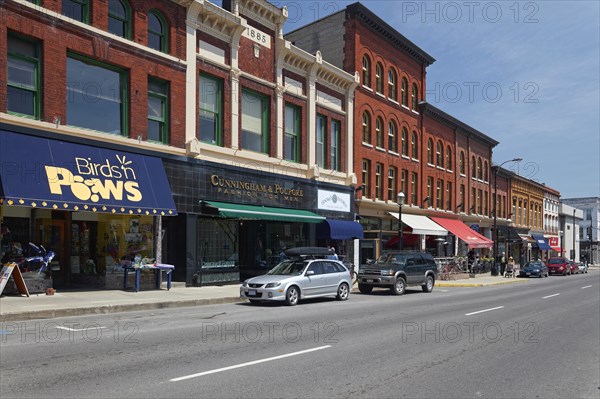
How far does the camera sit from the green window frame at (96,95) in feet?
60.2

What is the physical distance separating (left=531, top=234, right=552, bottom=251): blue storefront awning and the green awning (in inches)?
1850

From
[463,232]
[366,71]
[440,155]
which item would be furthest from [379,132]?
[463,232]

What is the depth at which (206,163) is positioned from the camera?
877 inches

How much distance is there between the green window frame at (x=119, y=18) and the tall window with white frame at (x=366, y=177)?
59.1ft

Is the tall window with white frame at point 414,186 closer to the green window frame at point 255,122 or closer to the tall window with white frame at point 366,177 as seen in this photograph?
the tall window with white frame at point 366,177

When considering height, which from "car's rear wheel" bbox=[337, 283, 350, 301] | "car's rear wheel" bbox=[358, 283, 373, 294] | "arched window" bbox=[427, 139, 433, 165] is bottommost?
"car's rear wheel" bbox=[358, 283, 373, 294]

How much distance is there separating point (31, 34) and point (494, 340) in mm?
15667

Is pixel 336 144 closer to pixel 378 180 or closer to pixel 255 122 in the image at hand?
pixel 378 180

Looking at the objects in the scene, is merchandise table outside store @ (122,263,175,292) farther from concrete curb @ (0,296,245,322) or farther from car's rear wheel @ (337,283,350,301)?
car's rear wheel @ (337,283,350,301)

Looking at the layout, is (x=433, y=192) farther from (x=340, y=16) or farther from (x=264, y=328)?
(x=264, y=328)

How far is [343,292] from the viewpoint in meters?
19.9

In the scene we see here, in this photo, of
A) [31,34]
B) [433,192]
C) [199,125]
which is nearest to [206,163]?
[199,125]

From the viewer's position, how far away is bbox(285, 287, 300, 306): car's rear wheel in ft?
57.1

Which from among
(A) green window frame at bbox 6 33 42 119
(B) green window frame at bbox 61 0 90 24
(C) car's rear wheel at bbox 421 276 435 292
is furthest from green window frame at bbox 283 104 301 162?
(A) green window frame at bbox 6 33 42 119
